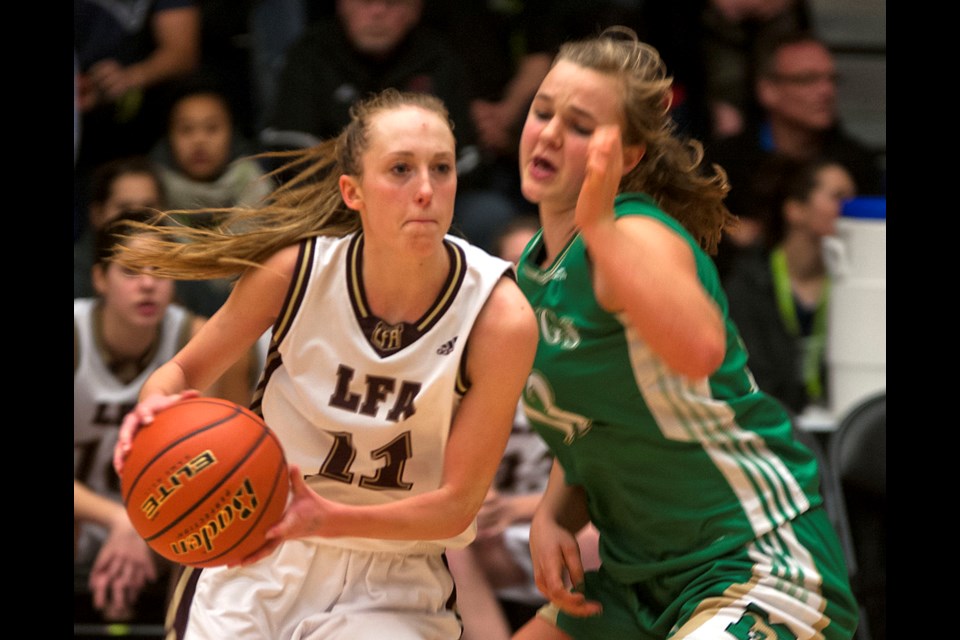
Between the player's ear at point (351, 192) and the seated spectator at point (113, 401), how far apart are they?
1.72 metres

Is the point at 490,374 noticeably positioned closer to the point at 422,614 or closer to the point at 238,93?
the point at 422,614

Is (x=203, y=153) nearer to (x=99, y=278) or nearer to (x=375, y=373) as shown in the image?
(x=99, y=278)

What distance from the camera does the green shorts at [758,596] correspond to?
8.97 feet

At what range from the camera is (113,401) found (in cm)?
476

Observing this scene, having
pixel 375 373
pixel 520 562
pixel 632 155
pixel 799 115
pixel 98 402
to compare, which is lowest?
pixel 520 562

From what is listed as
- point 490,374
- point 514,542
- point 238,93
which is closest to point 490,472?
point 490,374

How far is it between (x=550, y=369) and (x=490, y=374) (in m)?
0.19

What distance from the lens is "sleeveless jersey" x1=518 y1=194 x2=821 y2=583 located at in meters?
2.84

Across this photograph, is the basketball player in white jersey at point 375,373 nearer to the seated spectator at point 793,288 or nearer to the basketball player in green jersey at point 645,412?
the basketball player in green jersey at point 645,412

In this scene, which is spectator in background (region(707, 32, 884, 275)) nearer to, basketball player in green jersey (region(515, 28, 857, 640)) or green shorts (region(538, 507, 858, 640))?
basketball player in green jersey (region(515, 28, 857, 640))

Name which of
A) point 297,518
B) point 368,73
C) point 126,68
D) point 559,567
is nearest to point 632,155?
point 559,567

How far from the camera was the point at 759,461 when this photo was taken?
2900 mm

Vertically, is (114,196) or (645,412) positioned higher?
(114,196)

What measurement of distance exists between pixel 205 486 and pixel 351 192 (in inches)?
29.0
